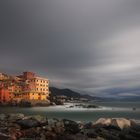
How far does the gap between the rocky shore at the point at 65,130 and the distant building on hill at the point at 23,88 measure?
121996 millimetres

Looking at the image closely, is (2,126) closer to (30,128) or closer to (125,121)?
(30,128)

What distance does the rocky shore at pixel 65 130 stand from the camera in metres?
29.5

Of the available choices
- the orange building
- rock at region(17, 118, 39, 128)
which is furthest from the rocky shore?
the orange building

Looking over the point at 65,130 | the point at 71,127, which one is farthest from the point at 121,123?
the point at 65,130

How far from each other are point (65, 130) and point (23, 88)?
466 feet

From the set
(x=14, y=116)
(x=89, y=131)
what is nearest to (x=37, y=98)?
(x=14, y=116)

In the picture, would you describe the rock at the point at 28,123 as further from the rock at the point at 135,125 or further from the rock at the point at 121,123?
the rock at the point at 135,125

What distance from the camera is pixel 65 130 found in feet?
109

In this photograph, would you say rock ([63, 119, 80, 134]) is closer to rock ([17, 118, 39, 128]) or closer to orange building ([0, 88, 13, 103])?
rock ([17, 118, 39, 128])

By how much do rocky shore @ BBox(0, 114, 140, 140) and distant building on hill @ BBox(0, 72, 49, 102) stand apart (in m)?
122

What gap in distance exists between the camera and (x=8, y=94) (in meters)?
159

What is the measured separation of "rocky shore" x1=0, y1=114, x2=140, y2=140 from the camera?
2955 cm

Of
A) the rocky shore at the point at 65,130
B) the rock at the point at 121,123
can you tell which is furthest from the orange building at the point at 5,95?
the rock at the point at 121,123

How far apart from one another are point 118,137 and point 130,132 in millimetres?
1976
